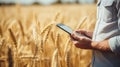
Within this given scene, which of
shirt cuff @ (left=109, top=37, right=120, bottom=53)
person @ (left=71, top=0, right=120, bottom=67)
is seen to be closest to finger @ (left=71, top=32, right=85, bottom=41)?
person @ (left=71, top=0, right=120, bottom=67)

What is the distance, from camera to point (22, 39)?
3.39m

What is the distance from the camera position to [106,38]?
2381 millimetres

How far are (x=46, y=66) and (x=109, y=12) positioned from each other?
26.8 inches

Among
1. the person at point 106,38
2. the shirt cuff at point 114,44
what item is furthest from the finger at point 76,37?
the shirt cuff at point 114,44

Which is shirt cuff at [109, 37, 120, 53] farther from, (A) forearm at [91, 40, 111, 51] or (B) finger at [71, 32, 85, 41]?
(B) finger at [71, 32, 85, 41]

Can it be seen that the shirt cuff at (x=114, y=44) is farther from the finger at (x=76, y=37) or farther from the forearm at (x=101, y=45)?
the finger at (x=76, y=37)

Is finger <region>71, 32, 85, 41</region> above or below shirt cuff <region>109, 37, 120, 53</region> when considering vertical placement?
above

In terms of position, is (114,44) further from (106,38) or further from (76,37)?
(76,37)

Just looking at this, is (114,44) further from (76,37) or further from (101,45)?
(76,37)

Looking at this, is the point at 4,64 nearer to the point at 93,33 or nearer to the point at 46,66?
the point at 46,66

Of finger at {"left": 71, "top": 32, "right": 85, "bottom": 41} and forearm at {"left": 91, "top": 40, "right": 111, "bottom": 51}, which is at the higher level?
finger at {"left": 71, "top": 32, "right": 85, "bottom": 41}

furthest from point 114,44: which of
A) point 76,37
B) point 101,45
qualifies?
point 76,37

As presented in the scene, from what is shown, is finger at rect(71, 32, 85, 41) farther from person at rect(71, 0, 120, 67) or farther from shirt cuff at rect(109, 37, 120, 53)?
shirt cuff at rect(109, 37, 120, 53)

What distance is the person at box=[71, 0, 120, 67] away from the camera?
7.66 ft
